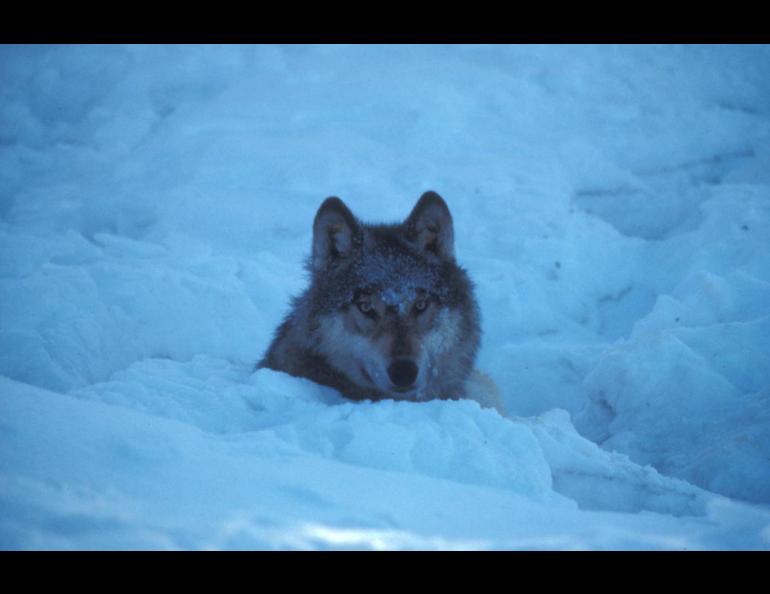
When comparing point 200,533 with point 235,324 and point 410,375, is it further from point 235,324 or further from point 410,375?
point 235,324

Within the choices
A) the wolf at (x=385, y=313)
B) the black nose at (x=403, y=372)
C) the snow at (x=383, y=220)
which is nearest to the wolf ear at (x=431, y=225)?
the wolf at (x=385, y=313)

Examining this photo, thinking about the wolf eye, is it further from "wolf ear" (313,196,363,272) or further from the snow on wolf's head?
"wolf ear" (313,196,363,272)

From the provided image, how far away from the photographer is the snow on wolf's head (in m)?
3.91

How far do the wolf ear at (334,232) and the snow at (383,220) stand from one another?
862mm

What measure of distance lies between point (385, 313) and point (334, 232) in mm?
676

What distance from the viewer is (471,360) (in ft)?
14.5

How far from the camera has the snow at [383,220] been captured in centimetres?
230

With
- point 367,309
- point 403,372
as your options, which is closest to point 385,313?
point 367,309

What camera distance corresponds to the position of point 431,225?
4.39 m

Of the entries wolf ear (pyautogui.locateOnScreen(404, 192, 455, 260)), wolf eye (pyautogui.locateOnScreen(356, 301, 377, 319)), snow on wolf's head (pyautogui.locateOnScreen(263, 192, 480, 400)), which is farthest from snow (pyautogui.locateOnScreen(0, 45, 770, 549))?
wolf ear (pyautogui.locateOnScreen(404, 192, 455, 260))

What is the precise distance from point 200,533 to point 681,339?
5.18 m

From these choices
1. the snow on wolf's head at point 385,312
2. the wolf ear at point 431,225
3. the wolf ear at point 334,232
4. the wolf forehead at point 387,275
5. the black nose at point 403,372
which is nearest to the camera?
the black nose at point 403,372

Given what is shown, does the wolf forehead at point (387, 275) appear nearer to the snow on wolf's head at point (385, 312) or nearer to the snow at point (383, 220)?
the snow on wolf's head at point (385, 312)

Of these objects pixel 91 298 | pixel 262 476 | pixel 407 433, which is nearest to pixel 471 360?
pixel 407 433
